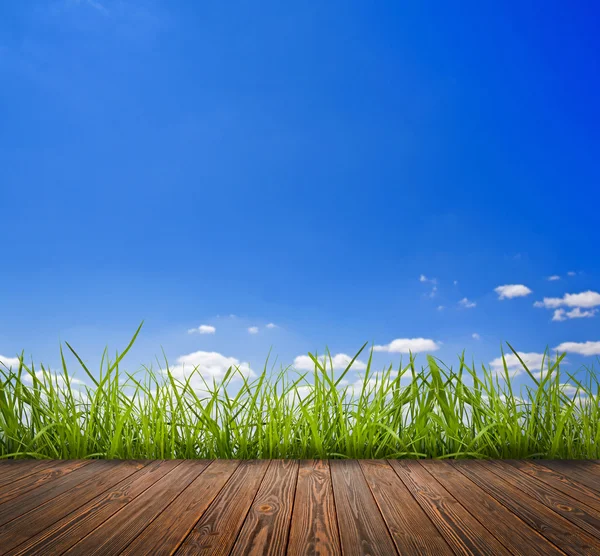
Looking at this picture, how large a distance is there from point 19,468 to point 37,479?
439mm

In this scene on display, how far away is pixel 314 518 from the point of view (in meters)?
1.84

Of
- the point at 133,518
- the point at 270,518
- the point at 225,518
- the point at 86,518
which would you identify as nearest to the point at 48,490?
the point at 86,518

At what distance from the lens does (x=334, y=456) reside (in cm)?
316

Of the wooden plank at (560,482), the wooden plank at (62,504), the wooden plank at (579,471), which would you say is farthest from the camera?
the wooden plank at (579,471)

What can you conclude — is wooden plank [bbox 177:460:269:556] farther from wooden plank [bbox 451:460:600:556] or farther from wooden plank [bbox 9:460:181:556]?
wooden plank [bbox 451:460:600:556]

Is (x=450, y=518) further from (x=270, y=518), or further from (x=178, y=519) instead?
(x=178, y=519)

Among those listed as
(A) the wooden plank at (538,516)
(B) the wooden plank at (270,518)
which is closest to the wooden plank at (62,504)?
(B) the wooden plank at (270,518)

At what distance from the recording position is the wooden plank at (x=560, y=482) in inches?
87.6

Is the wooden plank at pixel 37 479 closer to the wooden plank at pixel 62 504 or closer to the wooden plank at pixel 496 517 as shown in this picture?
the wooden plank at pixel 62 504

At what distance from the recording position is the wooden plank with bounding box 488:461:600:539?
74.2 inches

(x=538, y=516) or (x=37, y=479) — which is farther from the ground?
(x=37, y=479)

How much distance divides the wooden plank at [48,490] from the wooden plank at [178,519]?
59cm

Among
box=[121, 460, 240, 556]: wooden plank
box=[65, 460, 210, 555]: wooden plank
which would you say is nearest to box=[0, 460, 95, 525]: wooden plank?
box=[65, 460, 210, 555]: wooden plank

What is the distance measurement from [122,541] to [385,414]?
6.57 feet
